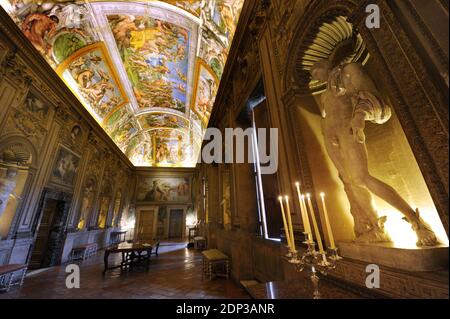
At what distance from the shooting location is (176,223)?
18688 mm

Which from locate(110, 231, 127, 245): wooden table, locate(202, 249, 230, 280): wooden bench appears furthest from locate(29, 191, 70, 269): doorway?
locate(202, 249, 230, 280): wooden bench

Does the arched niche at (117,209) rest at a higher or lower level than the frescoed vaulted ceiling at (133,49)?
lower

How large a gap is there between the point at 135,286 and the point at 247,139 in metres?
5.21

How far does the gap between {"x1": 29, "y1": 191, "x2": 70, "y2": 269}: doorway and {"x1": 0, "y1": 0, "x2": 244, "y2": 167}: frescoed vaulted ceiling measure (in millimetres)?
5456

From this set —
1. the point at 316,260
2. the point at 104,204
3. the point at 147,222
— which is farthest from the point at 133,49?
the point at 147,222

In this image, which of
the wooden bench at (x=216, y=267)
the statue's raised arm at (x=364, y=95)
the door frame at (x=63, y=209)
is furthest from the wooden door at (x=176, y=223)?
the statue's raised arm at (x=364, y=95)

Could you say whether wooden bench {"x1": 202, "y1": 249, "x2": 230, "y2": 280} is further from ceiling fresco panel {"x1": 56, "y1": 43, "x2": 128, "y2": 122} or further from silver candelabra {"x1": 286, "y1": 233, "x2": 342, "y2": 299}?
ceiling fresco panel {"x1": 56, "y1": 43, "x2": 128, "y2": 122}

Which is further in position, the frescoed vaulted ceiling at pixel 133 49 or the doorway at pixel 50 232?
the doorway at pixel 50 232

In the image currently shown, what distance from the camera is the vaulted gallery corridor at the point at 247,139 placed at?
1.25 meters

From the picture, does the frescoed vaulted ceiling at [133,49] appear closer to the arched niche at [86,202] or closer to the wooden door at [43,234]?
the arched niche at [86,202]

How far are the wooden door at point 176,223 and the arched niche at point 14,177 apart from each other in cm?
1336

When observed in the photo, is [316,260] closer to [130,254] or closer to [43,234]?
[130,254]

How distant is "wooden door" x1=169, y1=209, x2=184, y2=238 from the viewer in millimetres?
18344
